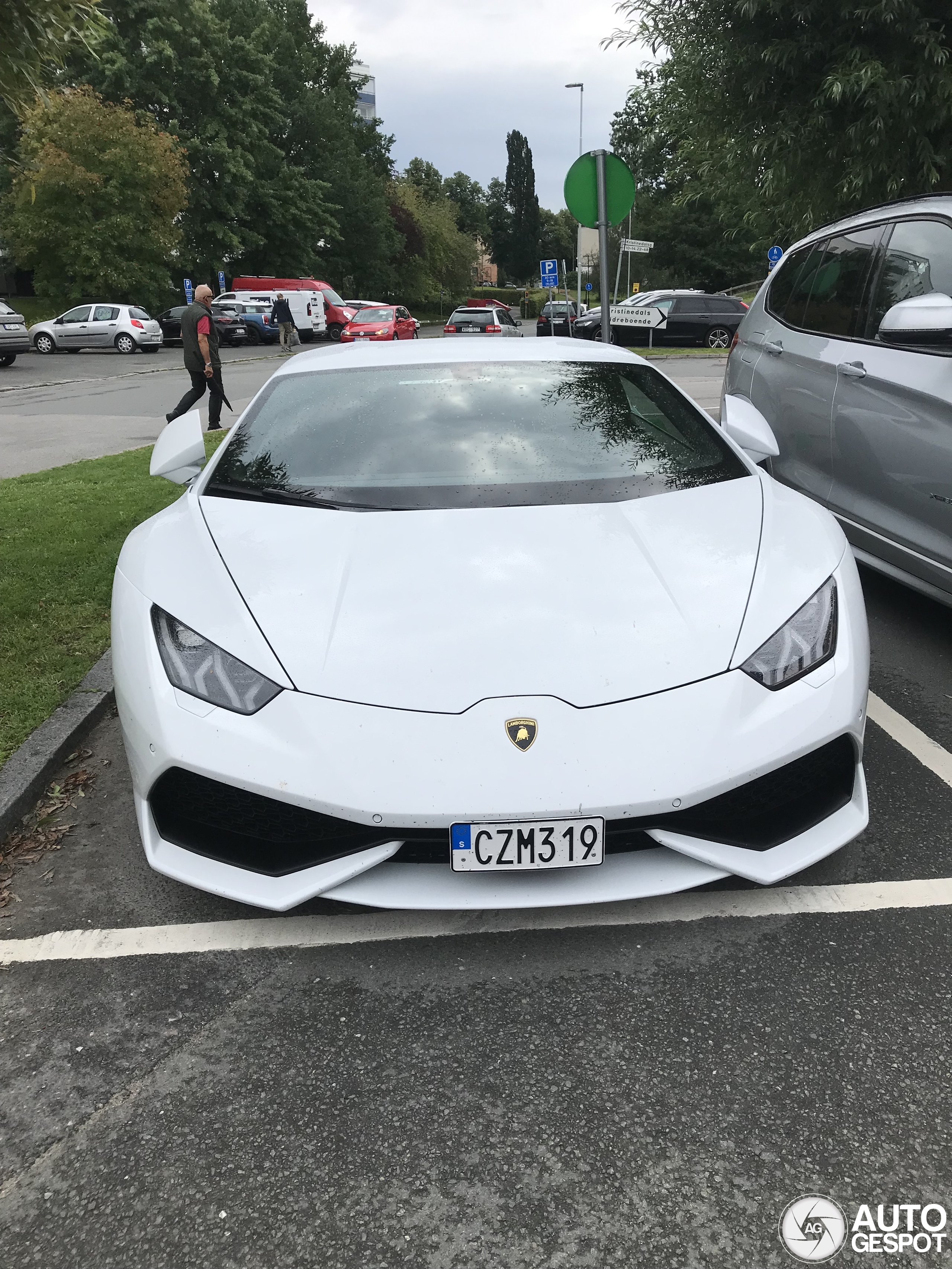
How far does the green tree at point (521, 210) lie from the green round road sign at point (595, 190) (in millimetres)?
115669

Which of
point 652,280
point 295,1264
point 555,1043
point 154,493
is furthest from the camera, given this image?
point 652,280

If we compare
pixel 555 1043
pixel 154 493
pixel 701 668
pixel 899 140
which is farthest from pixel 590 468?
pixel 899 140

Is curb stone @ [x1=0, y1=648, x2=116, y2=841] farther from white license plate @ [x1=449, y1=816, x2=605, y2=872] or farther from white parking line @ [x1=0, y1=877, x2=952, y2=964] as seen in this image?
white license plate @ [x1=449, y1=816, x2=605, y2=872]

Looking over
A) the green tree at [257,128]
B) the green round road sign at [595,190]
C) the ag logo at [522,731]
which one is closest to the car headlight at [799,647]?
the ag logo at [522,731]

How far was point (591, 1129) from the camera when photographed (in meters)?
1.94

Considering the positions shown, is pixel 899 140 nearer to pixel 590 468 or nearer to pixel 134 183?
pixel 590 468

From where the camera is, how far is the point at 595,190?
8406 millimetres

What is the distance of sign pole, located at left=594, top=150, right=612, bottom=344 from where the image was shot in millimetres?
7969

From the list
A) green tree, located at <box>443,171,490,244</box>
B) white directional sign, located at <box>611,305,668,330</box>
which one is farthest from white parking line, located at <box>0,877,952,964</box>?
green tree, located at <box>443,171,490,244</box>

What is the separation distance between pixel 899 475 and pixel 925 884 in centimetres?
211

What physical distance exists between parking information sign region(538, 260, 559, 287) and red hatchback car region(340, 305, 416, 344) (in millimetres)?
6287

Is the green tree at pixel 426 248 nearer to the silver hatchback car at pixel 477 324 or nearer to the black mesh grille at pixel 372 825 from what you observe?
the silver hatchback car at pixel 477 324

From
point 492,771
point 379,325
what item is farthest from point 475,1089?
point 379,325

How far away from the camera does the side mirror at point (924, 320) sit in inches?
150
